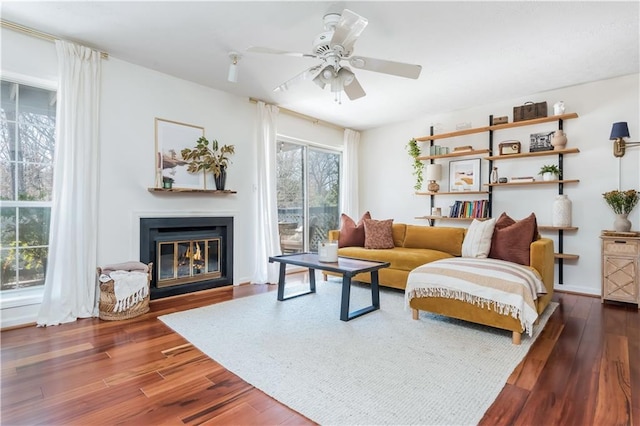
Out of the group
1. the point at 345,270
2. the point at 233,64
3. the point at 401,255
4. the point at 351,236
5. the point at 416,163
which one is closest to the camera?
the point at 345,270

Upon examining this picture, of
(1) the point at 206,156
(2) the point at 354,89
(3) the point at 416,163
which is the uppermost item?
(2) the point at 354,89

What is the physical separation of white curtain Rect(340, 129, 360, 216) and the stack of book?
5.84ft

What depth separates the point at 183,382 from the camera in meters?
1.96

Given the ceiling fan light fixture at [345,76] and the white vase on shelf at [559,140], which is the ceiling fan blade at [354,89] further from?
the white vase on shelf at [559,140]

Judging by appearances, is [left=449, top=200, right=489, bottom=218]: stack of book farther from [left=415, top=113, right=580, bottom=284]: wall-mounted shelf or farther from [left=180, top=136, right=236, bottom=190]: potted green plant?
[left=180, top=136, right=236, bottom=190]: potted green plant

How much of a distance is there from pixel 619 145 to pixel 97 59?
18.6ft

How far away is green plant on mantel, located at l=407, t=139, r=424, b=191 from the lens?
552 centimetres

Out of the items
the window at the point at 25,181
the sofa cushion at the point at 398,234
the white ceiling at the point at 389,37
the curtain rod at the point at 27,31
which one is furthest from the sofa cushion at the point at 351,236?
the curtain rod at the point at 27,31

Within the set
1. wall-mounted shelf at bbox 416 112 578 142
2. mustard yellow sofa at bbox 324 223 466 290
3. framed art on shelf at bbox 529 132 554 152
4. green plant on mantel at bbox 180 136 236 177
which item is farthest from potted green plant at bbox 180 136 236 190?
framed art on shelf at bbox 529 132 554 152

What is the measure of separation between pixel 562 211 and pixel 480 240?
4.43 feet

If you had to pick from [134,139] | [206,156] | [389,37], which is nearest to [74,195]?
[134,139]

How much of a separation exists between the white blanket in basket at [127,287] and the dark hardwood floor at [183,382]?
24 centimetres

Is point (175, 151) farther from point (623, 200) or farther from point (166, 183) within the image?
point (623, 200)

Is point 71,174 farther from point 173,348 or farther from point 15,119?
point 173,348
